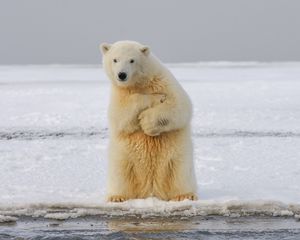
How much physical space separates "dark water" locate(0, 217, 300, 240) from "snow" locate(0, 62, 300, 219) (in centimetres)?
18

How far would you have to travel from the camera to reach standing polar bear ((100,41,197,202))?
479 centimetres

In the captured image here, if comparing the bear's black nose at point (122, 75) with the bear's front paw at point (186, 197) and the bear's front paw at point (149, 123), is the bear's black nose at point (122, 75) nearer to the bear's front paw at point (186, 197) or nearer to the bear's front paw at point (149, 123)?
the bear's front paw at point (149, 123)

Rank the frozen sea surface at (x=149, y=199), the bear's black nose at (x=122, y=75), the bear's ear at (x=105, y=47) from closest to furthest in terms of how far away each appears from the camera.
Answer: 1. the frozen sea surface at (x=149, y=199)
2. the bear's black nose at (x=122, y=75)
3. the bear's ear at (x=105, y=47)

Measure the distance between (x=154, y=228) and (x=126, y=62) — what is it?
1295 millimetres

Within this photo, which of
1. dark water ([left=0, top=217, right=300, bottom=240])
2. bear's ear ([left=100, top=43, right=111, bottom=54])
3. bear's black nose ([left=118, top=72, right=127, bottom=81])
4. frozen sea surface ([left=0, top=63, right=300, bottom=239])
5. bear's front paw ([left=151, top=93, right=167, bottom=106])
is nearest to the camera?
dark water ([left=0, top=217, right=300, bottom=240])

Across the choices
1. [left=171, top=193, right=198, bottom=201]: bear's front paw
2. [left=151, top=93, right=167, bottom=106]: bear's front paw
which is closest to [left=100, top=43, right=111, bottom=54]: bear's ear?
[left=151, top=93, right=167, bottom=106]: bear's front paw

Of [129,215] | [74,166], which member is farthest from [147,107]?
[74,166]

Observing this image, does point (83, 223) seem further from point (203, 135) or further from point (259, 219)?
point (203, 135)

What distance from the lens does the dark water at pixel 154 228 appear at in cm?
375

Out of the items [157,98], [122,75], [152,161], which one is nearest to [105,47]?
[122,75]

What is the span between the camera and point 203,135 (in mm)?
9305

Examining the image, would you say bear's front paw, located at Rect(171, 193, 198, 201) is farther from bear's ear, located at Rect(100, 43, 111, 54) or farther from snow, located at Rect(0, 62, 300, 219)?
bear's ear, located at Rect(100, 43, 111, 54)

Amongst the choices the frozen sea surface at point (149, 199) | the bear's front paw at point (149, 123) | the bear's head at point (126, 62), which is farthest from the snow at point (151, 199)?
the bear's head at point (126, 62)

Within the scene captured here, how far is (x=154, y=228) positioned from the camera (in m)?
3.96
